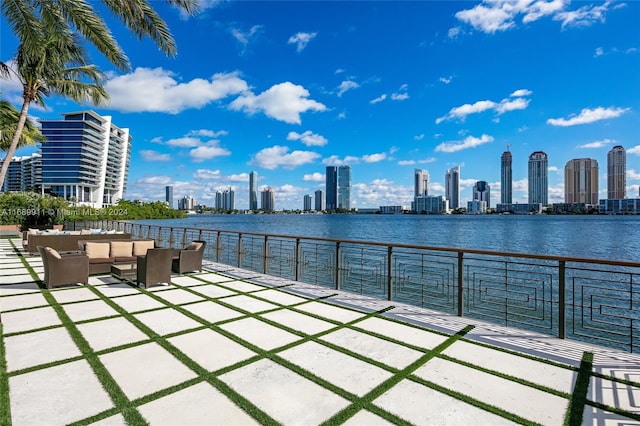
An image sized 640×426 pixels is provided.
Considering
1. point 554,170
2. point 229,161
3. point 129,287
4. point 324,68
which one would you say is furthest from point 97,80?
point 554,170

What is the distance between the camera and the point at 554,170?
2827 inches

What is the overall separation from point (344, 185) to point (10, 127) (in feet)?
284

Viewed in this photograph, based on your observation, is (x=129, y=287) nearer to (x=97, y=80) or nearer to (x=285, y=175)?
(x=97, y=80)

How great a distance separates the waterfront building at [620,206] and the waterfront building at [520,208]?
15.0m

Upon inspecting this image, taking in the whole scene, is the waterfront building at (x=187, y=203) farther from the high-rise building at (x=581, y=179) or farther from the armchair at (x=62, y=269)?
the armchair at (x=62, y=269)

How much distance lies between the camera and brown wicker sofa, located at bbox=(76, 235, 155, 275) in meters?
6.79

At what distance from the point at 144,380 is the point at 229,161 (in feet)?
142

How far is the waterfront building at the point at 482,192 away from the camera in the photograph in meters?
89.2

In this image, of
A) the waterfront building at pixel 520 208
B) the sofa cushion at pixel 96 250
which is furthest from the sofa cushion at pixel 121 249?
the waterfront building at pixel 520 208

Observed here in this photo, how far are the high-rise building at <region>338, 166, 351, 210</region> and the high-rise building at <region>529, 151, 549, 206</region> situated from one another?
46004mm

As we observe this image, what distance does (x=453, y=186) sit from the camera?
273 ft

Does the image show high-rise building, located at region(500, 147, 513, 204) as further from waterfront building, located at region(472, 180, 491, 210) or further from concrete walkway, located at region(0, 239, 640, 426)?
concrete walkway, located at region(0, 239, 640, 426)

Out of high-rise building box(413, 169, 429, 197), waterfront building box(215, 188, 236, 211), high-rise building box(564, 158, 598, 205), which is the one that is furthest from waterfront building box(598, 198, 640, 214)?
waterfront building box(215, 188, 236, 211)

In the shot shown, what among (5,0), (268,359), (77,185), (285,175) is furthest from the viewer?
(77,185)
